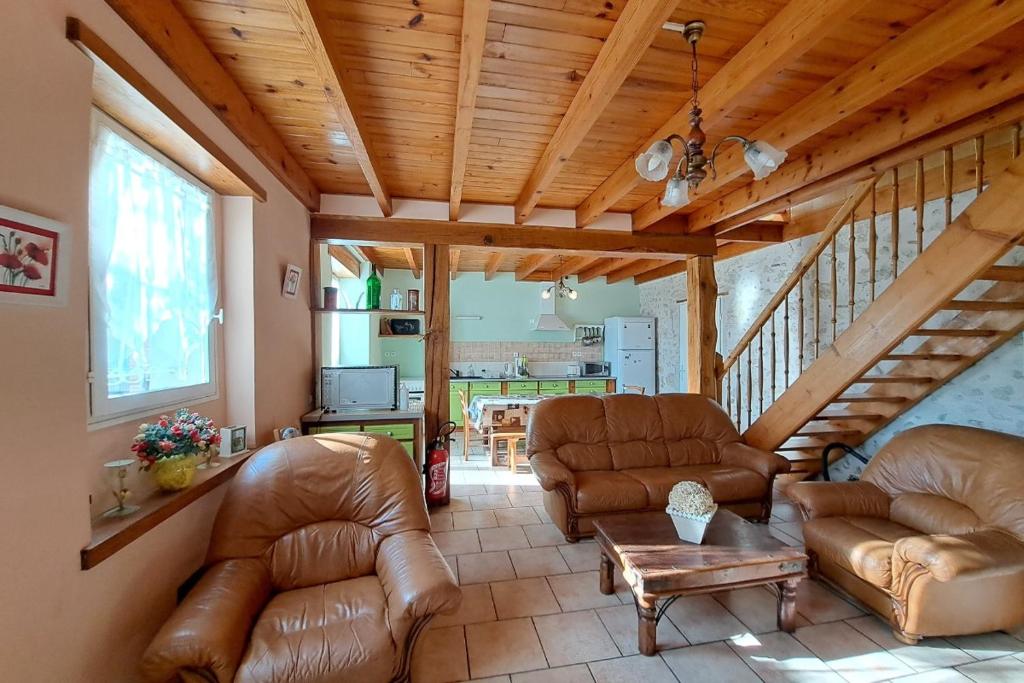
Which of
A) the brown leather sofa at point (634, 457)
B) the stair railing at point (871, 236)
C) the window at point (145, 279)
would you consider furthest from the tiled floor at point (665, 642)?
the stair railing at point (871, 236)

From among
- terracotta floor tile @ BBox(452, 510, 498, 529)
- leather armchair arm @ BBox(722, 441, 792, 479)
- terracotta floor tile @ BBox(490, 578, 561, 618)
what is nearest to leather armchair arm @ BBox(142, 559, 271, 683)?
terracotta floor tile @ BBox(490, 578, 561, 618)

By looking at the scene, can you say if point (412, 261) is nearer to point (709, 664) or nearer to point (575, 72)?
point (575, 72)

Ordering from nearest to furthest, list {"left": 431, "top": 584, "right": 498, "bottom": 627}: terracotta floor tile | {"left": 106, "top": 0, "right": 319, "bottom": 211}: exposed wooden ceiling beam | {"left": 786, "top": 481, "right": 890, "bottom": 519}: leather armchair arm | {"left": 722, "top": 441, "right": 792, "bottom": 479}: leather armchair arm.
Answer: {"left": 106, "top": 0, "right": 319, "bottom": 211}: exposed wooden ceiling beam → {"left": 431, "top": 584, "right": 498, "bottom": 627}: terracotta floor tile → {"left": 786, "top": 481, "right": 890, "bottom": 519}: leather armchair arm → {"left": 722, "top": 441, "right": 792, "bottom": 479}: leather armchair arm

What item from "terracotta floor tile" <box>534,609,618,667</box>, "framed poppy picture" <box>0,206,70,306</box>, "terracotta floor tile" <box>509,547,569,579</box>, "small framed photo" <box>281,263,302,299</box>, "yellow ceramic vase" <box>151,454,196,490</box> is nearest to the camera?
"framed poppy picture" <box>0,206,70,306</box>

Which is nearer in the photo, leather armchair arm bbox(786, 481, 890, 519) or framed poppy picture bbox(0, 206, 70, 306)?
framed poppy picture bbox(0, 206, 70, 306)

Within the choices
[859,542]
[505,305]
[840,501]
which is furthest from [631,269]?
[859,542]

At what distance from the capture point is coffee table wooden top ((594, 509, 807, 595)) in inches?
74.1

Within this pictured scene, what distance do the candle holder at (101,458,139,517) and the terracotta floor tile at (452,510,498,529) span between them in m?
2.18

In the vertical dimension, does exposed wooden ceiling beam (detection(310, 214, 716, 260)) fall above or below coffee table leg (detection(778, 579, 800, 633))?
above

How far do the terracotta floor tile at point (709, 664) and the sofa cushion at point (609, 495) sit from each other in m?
1.04

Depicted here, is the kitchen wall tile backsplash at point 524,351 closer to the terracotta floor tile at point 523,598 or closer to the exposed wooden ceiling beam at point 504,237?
the exposed wooden ceiling beam at point 504,237

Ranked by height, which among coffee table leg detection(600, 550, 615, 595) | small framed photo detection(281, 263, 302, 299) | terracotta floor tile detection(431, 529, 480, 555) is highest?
small framed photo detection(281, 263, 302, 299)

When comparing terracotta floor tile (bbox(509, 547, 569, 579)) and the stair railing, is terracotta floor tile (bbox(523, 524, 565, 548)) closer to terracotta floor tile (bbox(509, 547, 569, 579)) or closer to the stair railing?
terracotta floor tile (bbox(509, 547, 569, 579))

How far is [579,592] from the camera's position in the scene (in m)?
2.44
